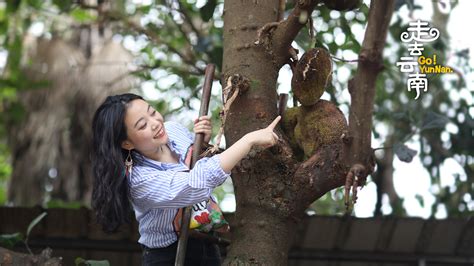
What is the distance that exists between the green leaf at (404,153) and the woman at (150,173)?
50 cm

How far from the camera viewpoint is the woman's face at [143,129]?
5.83 ft

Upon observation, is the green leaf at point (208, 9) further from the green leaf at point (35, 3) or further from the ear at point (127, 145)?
the green leaf at point (35, 3)

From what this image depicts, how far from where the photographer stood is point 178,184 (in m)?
1.66

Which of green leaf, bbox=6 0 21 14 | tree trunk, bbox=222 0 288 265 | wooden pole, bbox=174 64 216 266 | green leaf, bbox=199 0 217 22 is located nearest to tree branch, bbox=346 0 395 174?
tree trunk, bbox=222 0 288 265

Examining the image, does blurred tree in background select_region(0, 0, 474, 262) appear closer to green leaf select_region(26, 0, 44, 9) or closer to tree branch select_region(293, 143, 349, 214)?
green leaf select_region(26, 0, 44, 9)

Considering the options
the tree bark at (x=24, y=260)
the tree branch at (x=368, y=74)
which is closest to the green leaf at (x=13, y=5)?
the tree bark at (x=24, y=260)

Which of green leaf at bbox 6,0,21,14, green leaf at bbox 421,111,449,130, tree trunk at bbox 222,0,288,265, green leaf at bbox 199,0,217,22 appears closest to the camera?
tree trunk at bbox 222,0,288,265

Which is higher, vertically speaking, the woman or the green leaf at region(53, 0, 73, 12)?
the green leaf at region(53, 0, 73, 12)

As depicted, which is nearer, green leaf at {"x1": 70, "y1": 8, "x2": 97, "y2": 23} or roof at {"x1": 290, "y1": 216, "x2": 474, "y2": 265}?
roof at {"x1": 290, "y1": 216, "x2": 474, "y2": 265}

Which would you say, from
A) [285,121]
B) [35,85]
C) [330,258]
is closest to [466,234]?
[330,258]

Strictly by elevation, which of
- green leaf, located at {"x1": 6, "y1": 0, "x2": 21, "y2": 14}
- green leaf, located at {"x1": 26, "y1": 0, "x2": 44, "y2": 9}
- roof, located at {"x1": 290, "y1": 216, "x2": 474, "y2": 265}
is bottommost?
roof, located at {"x1": 290, "y1": 216, "x2": 474, "y2": 265}

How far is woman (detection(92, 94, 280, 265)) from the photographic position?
64.9 inches

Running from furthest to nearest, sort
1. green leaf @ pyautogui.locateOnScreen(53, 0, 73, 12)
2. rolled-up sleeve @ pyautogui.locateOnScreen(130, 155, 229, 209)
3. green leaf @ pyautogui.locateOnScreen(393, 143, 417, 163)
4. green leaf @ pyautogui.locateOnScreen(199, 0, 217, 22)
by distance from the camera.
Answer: green leaf @ pyautogui.locateOnScreen(53, 0, 73, 12), green leaf @ pyautogui.locateOnScreen(199, 0, 217, 22), green leaf @ pyautogui.locateOnScreen(393, 143, 417, 163), rolled-up sleeve @ pyautogui.locateOnScreen(130, 155, 229, 209)

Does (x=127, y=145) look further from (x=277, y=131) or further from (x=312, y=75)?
(x=312, y=75)
